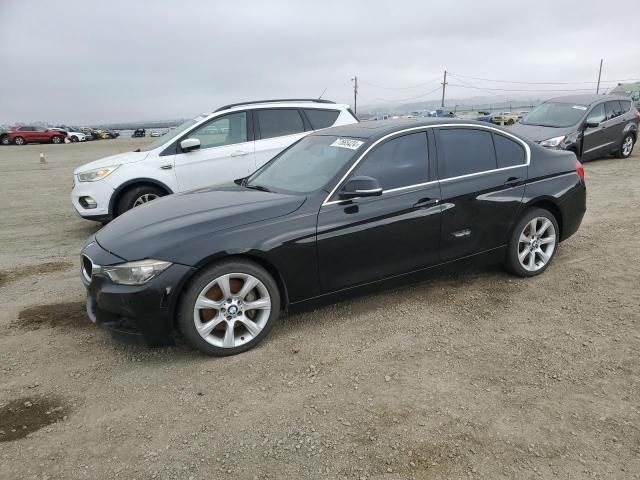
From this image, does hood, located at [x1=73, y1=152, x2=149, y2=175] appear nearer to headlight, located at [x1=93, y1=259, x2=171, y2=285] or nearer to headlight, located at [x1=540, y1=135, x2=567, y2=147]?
headlight, located at [x1=93, y1=259, x2=171, y2=285]

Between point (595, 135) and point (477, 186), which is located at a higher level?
point (595, 135)

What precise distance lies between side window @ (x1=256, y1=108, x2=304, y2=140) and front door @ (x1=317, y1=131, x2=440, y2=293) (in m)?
3.64

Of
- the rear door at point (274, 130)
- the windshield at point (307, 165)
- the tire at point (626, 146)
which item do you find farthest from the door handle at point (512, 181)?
the tire at point (626, 146)

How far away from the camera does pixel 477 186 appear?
429cm

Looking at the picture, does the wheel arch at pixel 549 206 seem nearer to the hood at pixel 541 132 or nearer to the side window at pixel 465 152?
the side window at pixel 465 152

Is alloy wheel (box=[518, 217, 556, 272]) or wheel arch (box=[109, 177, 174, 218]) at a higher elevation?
wheel arch (box=[109, 177, 174, 218])

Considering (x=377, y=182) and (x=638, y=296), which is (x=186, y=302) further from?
(x=638, y=296)

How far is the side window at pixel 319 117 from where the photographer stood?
7713 mm

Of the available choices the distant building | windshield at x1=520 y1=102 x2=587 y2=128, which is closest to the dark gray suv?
windshield at x1=520 y1=102 x2=587 y2=128

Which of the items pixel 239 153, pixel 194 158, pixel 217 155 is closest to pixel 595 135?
pixel 239 153

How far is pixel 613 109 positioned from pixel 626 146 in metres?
1.22

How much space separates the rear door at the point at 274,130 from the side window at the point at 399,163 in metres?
3.44

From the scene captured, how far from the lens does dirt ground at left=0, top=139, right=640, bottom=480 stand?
2.49 meters

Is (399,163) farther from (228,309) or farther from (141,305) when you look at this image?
(141,305)
